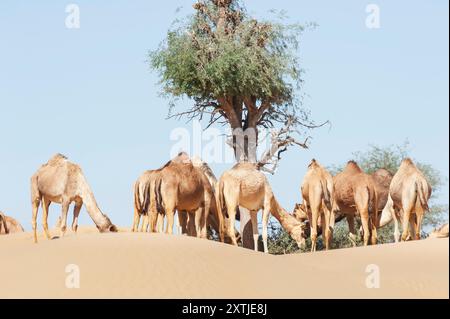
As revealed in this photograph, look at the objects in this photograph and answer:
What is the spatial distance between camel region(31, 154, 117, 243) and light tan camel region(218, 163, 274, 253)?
3.54 m

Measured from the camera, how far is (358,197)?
27.6 metres

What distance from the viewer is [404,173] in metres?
26.5

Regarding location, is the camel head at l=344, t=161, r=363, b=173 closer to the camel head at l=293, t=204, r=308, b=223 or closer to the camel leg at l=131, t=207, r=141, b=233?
the camel head at l=293, t=204, r=308, b=223

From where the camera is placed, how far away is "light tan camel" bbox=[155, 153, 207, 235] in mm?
25594

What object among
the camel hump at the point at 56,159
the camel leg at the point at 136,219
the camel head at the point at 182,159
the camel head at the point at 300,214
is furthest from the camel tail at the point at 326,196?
the camel hump at the point at 56,159

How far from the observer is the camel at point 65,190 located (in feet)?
87.3

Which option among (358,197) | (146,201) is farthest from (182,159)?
(358,197)

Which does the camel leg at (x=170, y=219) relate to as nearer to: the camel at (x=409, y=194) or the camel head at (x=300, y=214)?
the camel at (x=409, y=194)

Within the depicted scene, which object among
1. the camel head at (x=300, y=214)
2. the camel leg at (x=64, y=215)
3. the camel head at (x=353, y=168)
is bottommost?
the camel head at (x=300, y=214)

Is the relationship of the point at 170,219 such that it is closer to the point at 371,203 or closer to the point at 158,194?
the point at 158,194

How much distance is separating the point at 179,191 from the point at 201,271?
8.54 meters
